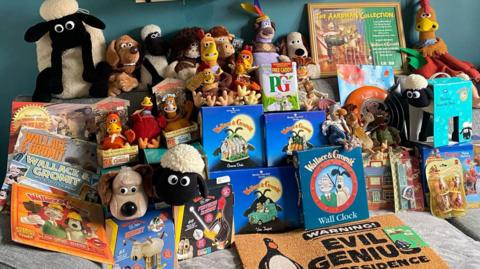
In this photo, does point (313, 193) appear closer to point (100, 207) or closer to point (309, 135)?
point (309, 135)

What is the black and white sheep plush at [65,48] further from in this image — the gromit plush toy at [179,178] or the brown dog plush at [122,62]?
the gromit plush toy at [179,178]

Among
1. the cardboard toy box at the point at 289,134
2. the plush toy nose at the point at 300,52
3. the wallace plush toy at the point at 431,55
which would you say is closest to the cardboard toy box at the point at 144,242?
the cardboard toy box at the point at 289,134

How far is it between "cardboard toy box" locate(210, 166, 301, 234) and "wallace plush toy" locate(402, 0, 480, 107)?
752 millimetres

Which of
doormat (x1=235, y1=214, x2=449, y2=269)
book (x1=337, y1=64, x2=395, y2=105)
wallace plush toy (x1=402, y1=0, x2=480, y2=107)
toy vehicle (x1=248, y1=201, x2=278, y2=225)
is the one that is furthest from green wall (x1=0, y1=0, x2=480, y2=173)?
doormat (x1=235, y1=214, x2=449, y2=269)

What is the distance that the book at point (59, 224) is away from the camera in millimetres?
1142

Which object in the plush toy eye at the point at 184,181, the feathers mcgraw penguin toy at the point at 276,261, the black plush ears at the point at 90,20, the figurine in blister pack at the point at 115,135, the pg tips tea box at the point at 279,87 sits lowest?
the feathers mcgraw penguin toy at the point at 276,261

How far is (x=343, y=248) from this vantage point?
4.31ft

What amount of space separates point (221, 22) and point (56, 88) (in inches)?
A: 25.4

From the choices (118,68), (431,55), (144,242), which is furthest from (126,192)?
(431,55)

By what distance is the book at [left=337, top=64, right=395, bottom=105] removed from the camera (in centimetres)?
174

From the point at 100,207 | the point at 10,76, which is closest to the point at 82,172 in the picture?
the point at 100,207

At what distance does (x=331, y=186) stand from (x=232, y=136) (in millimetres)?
363

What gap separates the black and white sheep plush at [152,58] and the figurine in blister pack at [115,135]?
227 millimetres

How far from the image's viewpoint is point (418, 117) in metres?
1.66
